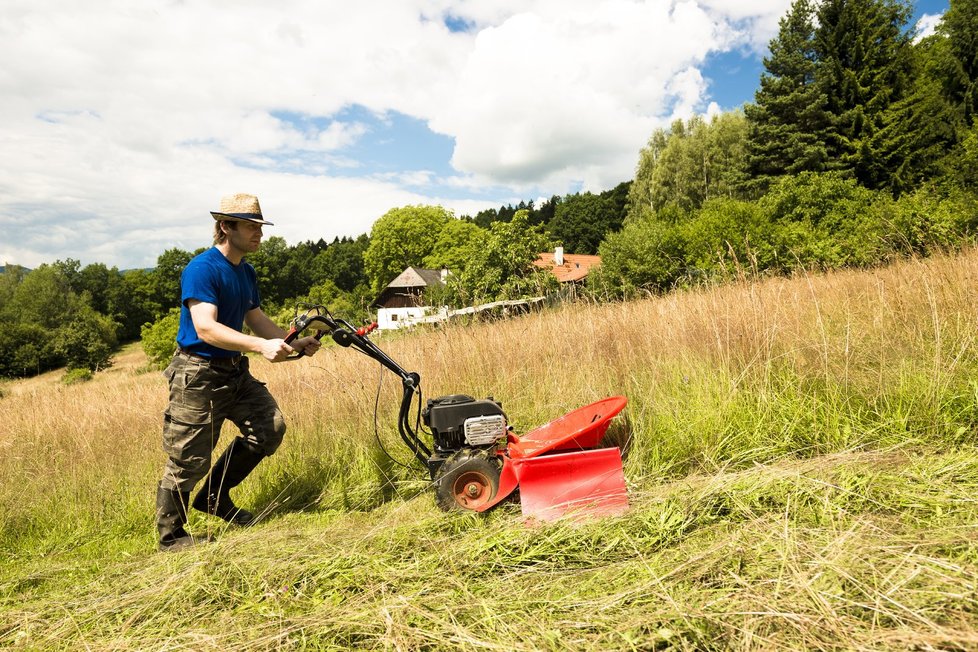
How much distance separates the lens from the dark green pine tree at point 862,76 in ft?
82.7

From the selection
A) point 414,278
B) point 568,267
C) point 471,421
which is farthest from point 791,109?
point 414,278

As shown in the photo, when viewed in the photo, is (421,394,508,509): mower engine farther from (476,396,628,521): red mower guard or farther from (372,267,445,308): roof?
(372,267,445,308): roof

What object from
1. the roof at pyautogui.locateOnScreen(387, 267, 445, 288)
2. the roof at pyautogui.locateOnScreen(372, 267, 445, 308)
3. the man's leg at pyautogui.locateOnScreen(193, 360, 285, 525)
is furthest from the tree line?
the roof at pyautogui.locateOnScreen(387, 267, 445, 288)

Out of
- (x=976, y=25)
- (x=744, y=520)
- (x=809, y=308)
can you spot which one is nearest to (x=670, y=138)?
(x=976, y=25)

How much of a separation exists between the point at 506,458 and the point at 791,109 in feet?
98.8

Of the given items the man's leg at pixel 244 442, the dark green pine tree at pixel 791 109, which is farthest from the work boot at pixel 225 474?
the dark green pine tree at pixel 791 109

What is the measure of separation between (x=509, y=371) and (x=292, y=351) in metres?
2.50

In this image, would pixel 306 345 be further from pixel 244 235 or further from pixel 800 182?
pixel 800 182

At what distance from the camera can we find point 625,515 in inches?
111

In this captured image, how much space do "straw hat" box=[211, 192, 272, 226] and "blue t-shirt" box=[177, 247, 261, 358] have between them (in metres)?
0.23

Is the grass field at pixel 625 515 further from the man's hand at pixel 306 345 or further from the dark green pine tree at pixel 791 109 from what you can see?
the dark green pine tree at pixel 791 109

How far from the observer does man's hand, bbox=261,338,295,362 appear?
9.69 feet

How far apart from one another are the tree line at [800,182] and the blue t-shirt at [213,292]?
2663mm

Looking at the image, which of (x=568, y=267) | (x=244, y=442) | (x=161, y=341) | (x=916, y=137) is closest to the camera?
(x=244, y=442)
